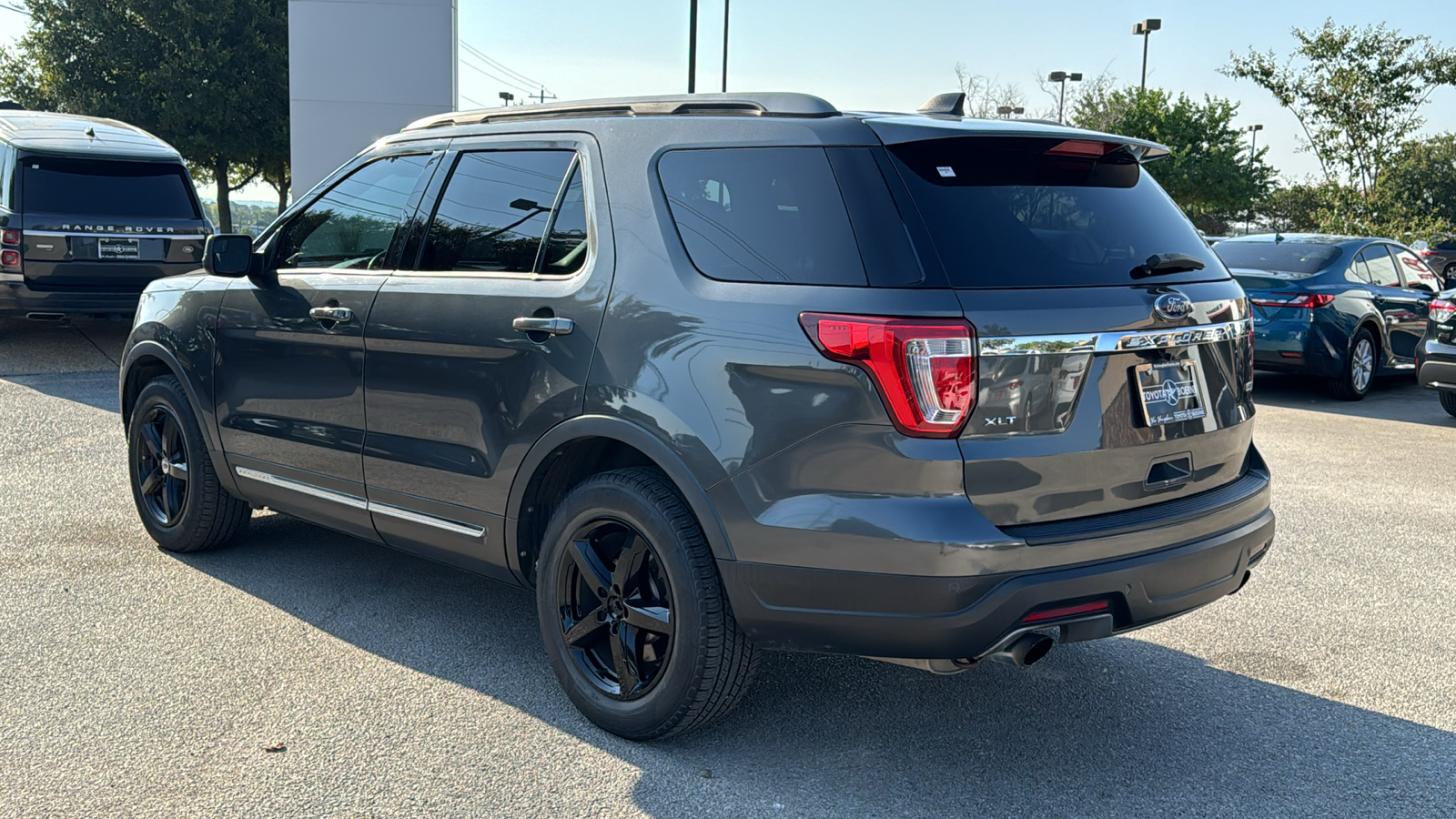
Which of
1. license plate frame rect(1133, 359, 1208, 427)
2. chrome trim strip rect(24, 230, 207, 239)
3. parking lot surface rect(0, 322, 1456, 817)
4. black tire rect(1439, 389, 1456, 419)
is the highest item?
license plate frame rect(1133, 359, 1208, 427)

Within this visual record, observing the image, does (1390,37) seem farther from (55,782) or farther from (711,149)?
(55,782)

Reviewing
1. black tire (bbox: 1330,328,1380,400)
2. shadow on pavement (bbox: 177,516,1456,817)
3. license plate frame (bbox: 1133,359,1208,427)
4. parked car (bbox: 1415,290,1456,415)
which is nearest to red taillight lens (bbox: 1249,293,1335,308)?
black tire (bbox: 1330,328,1380,400)

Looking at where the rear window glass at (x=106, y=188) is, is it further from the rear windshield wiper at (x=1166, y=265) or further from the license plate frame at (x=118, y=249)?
the rear windshield wiper at (x=1166, y=265)

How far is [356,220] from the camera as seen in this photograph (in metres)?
4.63

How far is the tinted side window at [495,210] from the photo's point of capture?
393 cm

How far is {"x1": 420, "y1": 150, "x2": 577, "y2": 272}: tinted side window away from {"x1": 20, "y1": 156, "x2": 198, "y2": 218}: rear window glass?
30.4 ft

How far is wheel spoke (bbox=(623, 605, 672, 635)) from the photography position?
3.48 metres

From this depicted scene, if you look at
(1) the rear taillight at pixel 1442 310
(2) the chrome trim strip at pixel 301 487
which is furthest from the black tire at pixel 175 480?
(1) the rear taillight at pixel 1442 310

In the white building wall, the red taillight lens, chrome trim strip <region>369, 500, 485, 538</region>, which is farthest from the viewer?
the white building wall

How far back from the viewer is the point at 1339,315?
1141 centimetres

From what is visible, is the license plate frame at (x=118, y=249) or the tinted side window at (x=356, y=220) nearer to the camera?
the tinted side window at (x=356, y=220)

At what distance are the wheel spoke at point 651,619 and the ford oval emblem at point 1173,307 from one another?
1.56m

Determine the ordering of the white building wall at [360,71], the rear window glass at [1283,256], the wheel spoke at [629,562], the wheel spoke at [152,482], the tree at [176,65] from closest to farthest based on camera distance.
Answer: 1. the wheel spoke at [629,562]
2. the wheel spoke at [152,482]
3. the rear window glass at [1283,256]
4. the white building wall at [360,71]
5. the tree at [176,65]

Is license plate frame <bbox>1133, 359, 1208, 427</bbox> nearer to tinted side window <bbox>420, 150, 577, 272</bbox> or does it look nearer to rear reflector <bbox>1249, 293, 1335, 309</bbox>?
tinted side window <bbox>420, 150, 577, 272</bbox>
